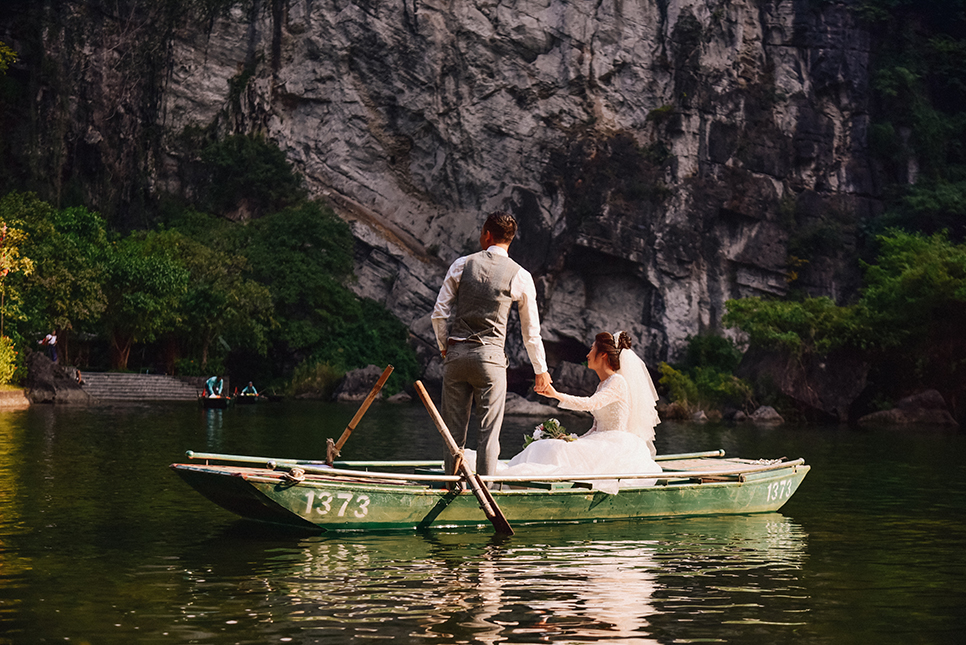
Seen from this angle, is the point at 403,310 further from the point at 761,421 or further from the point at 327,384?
the point at 761,421

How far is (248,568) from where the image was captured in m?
7.25

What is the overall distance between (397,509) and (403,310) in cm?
4159

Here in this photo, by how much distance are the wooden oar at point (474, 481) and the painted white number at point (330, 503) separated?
0.84m

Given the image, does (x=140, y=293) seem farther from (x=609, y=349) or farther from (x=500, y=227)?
(x=500, y=227)

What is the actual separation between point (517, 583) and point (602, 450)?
3562mm

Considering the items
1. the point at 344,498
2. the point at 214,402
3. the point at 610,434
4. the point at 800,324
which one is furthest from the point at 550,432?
the point at 800,324

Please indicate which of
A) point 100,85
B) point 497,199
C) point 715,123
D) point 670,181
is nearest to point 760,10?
point 715,123

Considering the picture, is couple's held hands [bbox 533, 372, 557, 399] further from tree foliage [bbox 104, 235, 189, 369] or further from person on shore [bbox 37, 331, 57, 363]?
tree foliage [bbox 104, 235, 189, 369]

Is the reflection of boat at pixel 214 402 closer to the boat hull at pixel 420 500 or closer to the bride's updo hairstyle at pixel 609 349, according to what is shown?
the bride's updo hairstyle at pixel 609 349

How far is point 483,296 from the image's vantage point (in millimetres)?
8742

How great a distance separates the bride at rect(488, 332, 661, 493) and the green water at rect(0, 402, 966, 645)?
64 centimetres

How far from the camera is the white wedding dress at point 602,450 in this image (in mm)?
10055

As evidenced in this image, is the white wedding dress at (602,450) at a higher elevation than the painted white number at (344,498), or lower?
higher

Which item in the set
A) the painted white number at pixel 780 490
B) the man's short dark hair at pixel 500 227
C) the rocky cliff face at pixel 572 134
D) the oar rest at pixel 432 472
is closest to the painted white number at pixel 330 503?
the oar rest at pixel 432 472
